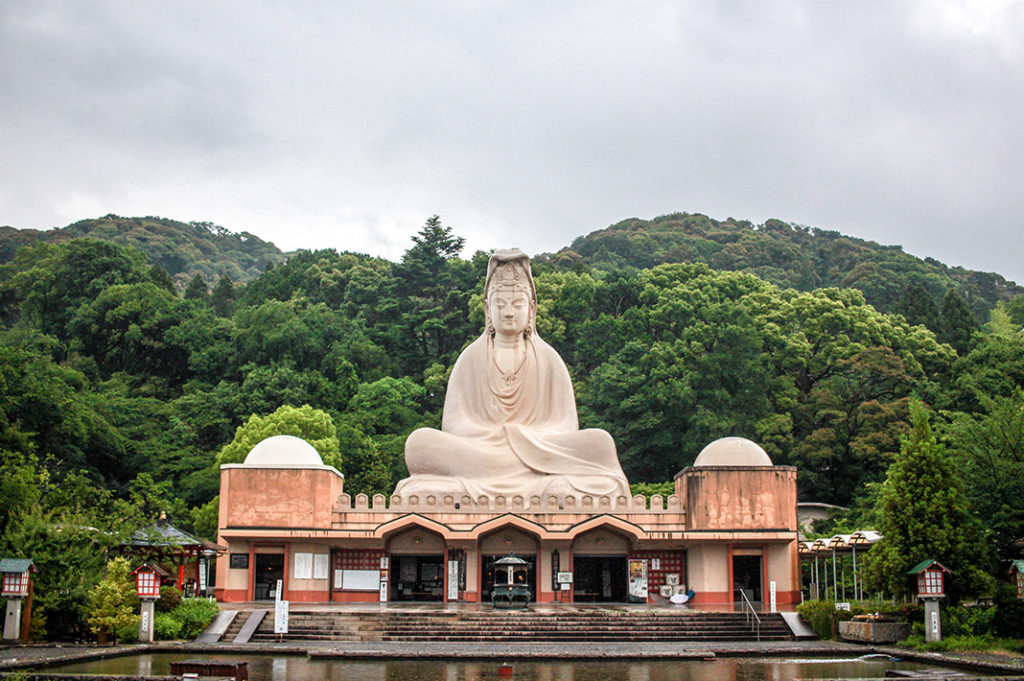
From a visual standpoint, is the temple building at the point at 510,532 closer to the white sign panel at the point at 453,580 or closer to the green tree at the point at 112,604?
the white sign panel at the point at 453,580

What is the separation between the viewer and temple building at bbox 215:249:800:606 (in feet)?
86.5

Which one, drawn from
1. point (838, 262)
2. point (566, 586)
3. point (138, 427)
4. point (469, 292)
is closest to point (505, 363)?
point (566, 586)

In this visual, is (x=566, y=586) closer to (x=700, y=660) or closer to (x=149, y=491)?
(x=700, y=660)

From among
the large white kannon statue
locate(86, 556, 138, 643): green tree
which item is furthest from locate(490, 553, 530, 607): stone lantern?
locate(86, 556, 138, 643): green tree

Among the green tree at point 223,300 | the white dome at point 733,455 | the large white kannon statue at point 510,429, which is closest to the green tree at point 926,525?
the white dome at point 733,455

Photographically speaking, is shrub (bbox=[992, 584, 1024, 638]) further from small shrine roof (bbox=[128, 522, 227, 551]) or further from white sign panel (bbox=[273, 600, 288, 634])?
small shrine roof (bbox=[128, 522, 227, 551])

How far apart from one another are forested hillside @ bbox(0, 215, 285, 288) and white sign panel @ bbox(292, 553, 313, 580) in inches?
2369

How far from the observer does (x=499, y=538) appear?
2728cm

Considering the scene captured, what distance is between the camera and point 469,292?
171 feet

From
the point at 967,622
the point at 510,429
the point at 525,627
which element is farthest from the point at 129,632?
the point at 967,622

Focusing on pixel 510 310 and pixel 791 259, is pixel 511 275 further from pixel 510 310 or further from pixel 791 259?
pixel 791 259

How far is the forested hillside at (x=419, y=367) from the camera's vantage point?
38.3 metres

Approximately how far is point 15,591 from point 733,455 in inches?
654

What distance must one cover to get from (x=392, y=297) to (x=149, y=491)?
21.3 meters
